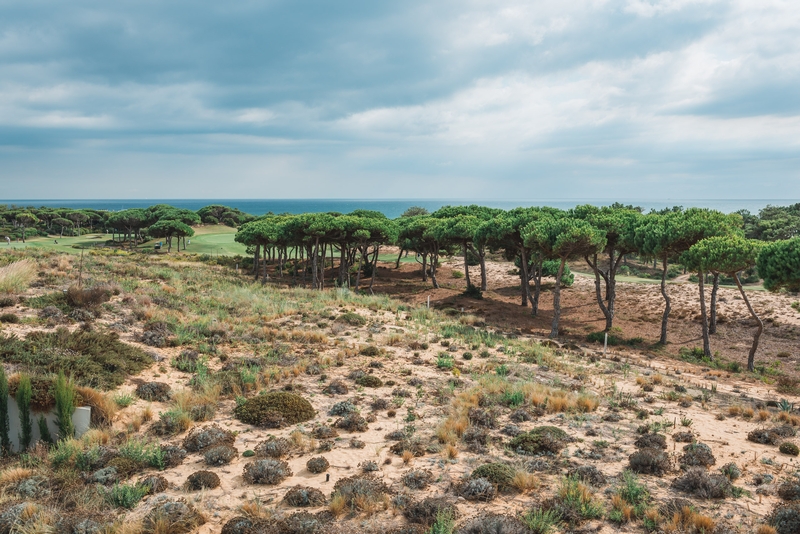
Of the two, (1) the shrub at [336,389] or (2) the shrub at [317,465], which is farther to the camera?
(1) the shrub at [336,389]

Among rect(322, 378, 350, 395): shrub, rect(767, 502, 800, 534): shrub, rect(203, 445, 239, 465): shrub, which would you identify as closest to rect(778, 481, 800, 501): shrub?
rect(767, 502, 800, 534): shrub

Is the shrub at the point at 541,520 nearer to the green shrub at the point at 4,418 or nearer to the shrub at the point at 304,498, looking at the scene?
the shrub at the point at 304,498

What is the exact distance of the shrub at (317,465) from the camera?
875 centimetres

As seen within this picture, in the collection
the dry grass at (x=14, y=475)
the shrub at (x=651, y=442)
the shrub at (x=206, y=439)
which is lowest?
the dry grass at (x=14, y=475)

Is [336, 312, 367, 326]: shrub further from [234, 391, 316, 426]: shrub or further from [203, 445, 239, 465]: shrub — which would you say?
[203, 445, 239, 465]: shrub

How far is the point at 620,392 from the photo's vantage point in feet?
45.5

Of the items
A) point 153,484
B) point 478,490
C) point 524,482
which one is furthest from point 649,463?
point 153,484

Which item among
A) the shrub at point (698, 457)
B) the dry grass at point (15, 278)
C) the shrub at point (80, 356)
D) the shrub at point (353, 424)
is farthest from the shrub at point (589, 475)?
the dry grass at point (15, 278)

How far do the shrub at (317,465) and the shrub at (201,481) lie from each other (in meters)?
1.66

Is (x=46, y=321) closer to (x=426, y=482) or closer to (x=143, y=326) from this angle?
(x=143, y=326)

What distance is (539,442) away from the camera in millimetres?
9734

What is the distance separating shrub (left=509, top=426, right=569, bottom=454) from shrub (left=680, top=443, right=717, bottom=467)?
2.29m

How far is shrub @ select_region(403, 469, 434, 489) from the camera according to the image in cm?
813

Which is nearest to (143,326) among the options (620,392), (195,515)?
(195,515)
